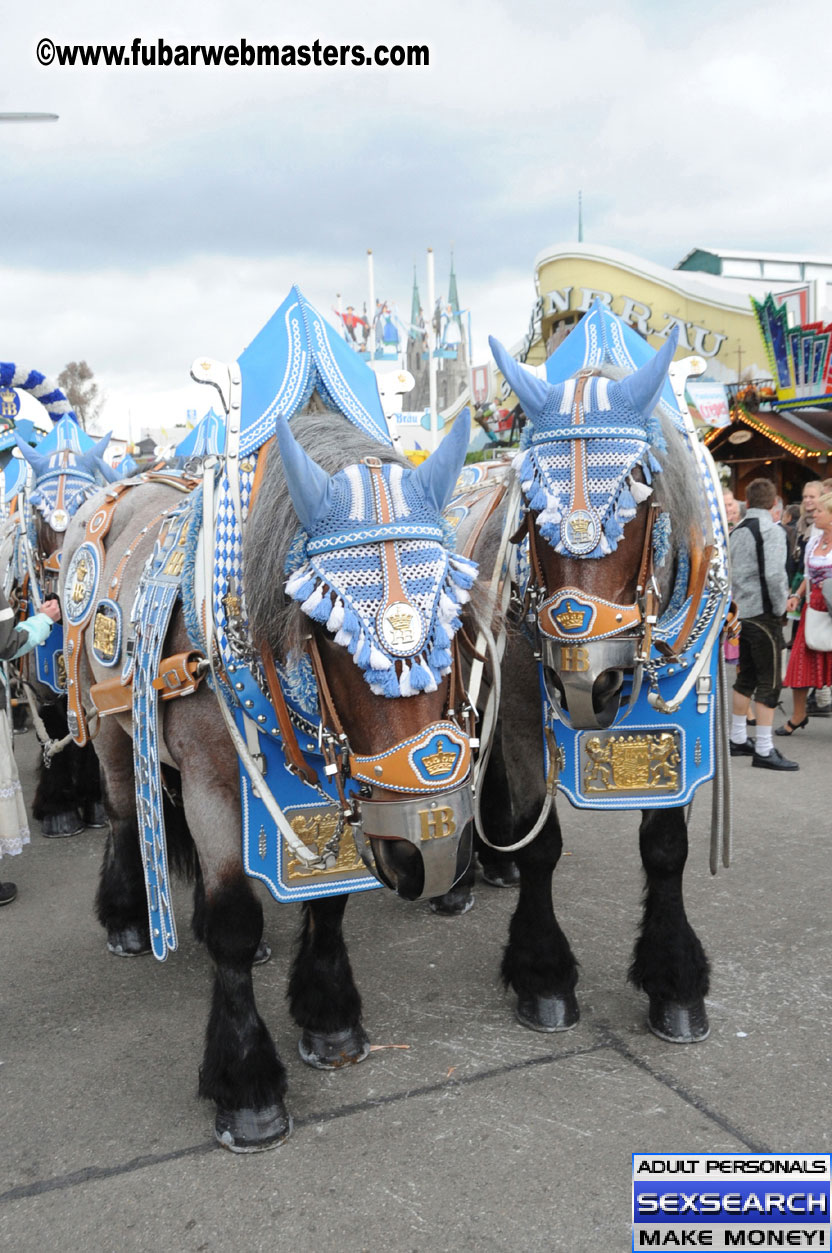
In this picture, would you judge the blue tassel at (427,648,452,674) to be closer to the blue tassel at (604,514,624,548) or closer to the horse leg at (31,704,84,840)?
the blue tassel at (604,514,624,548)

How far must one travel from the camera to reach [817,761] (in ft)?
21.7

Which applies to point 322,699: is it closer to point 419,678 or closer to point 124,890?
point 419,678

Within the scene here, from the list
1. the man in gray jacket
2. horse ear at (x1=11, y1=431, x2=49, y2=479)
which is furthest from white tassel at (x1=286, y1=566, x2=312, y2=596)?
the man in gray jacket

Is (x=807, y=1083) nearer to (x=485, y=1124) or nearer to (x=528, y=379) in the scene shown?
(x=485, y=1124)

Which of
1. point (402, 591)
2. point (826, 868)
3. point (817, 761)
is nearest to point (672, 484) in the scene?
point (402, 591)

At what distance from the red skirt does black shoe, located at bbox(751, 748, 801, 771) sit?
987mm

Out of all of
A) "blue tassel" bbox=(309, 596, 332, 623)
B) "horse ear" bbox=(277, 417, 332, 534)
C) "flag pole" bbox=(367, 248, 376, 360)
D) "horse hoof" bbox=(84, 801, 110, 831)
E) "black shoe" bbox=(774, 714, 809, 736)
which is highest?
"flag pole" bbox=(367, 248, 376, 360)

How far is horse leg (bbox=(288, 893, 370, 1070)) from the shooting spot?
2.89 meters

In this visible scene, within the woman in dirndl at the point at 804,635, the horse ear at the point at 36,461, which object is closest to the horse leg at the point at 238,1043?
the horse ear at the point at 36,461

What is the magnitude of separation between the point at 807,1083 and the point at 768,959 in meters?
0.85

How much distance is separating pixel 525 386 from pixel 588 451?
0.93ft

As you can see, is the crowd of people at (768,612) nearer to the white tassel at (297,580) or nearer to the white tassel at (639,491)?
the white tassel at (639,491)

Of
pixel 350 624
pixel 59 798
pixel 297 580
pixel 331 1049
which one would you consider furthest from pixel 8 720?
pixel 350 624

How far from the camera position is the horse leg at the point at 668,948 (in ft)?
9.80
